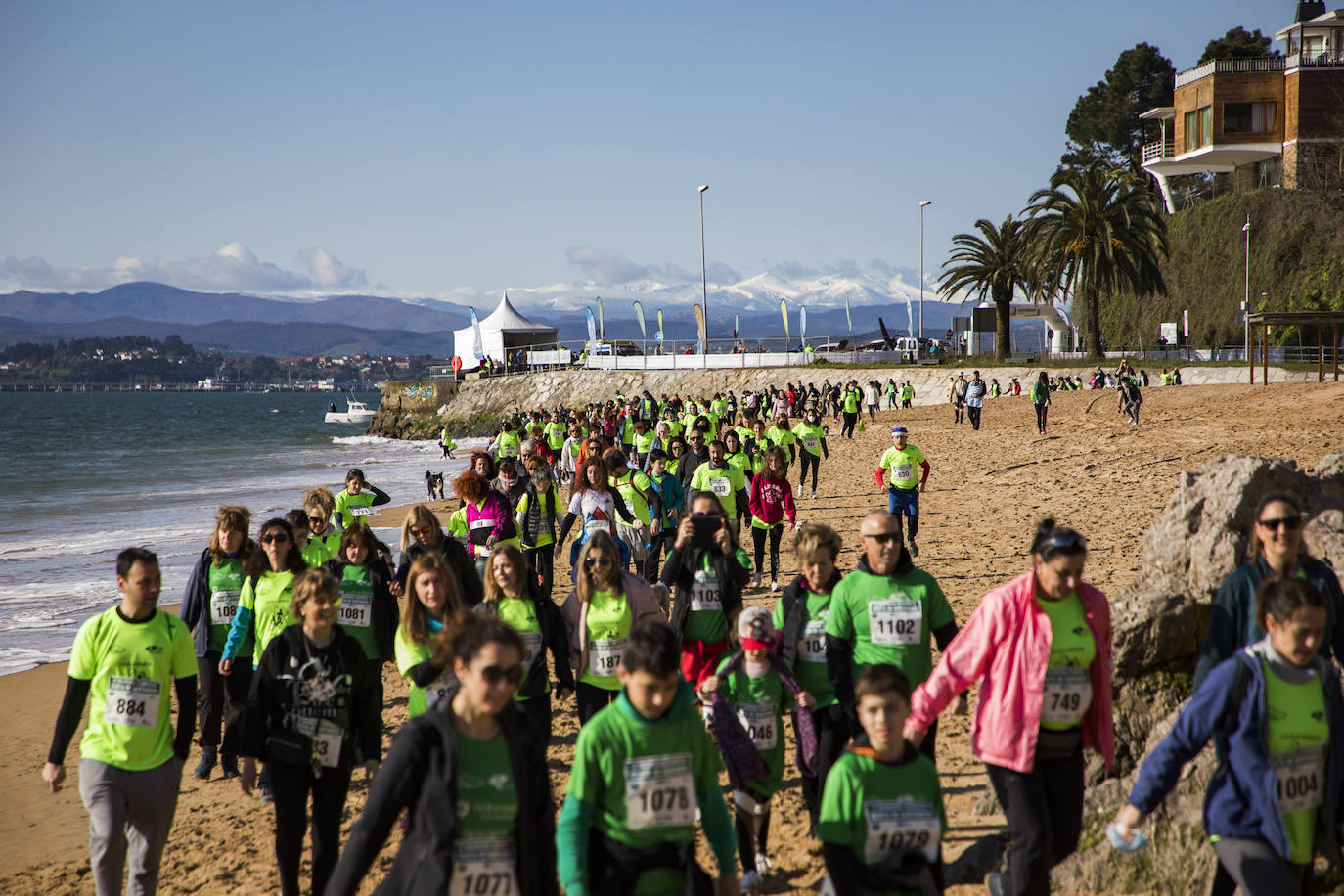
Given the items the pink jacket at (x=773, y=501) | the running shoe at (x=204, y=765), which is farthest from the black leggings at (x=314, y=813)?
the pink jacket at (x=773, y=501)

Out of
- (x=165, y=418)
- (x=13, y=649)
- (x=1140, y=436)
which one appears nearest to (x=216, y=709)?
(x=13, y=649)

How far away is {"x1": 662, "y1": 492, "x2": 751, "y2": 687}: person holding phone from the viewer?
19.7 feet

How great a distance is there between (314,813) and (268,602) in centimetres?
194

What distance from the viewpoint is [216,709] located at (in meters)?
7.39

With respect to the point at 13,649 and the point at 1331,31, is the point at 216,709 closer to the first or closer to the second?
the point at 13,649

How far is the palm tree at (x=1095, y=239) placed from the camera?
4128 centimetres

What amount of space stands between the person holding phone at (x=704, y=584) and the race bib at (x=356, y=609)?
1.80 meters

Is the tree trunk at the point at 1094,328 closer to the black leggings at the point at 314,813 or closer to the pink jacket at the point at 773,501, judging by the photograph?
the pink jacket at the point at 773,501

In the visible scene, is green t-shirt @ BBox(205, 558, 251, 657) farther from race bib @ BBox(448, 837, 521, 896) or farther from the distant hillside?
the distant hillside

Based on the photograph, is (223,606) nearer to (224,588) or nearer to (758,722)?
(224,588)

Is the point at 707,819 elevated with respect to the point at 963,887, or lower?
elevated

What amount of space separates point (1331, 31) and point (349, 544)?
59.5 m

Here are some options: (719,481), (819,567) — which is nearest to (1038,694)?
(819,567)

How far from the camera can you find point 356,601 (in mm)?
6449
